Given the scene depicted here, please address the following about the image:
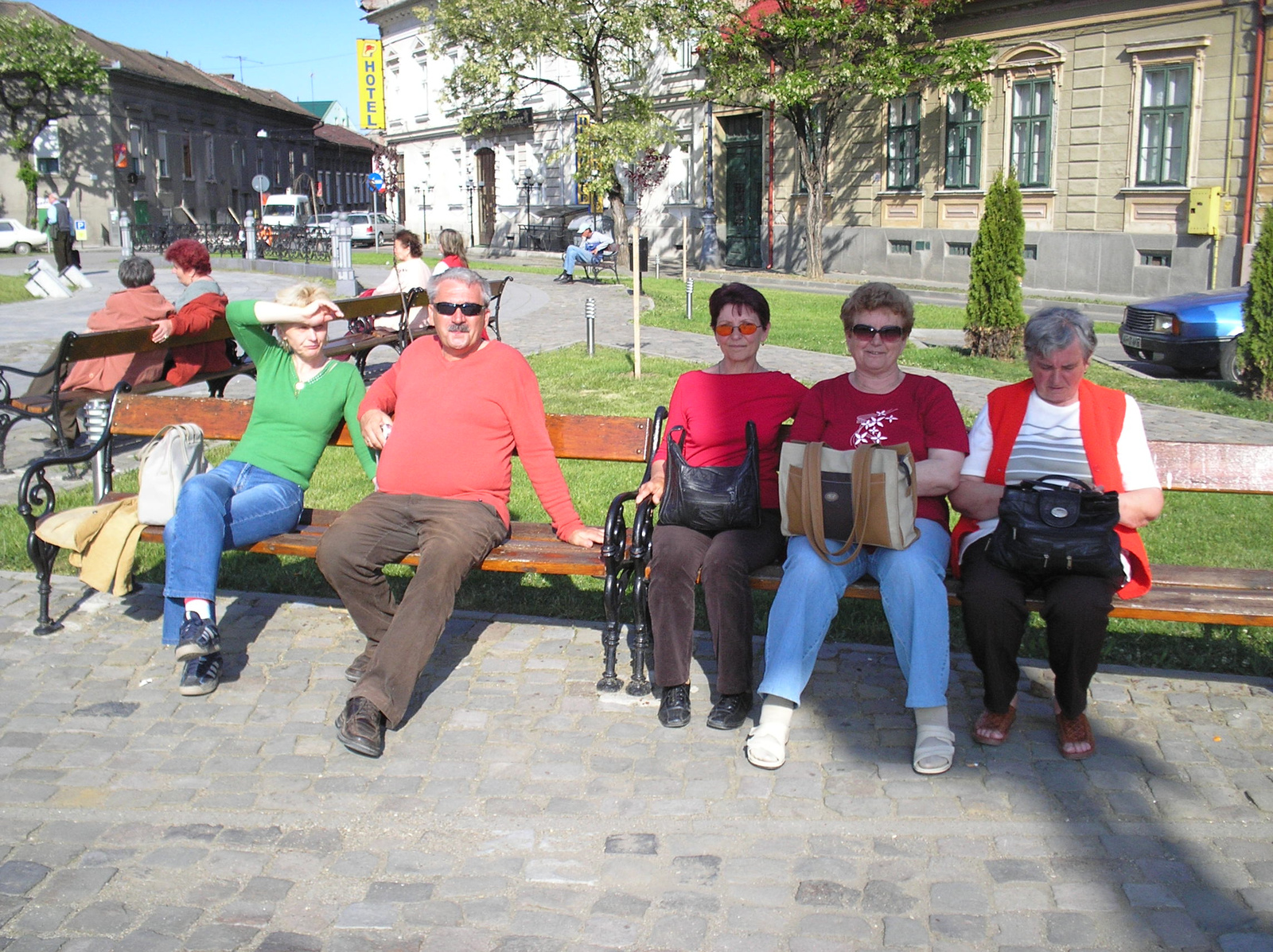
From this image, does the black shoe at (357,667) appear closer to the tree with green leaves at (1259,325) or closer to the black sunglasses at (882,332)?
the black sunglasses at (882,332)

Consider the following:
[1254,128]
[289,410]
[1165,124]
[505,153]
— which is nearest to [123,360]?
[289,410]

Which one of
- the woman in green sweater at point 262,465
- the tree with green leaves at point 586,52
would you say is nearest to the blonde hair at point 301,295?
the woman in green sweater at point 262,465

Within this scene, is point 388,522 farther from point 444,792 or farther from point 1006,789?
point 1006,789

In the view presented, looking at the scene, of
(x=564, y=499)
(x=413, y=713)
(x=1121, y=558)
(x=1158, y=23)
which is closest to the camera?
(x=1121, y=558)

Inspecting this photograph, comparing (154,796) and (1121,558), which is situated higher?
A: (1121,558)

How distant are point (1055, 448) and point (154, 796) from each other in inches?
128

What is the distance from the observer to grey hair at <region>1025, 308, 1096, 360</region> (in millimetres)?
4059

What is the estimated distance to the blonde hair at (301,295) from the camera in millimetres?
4844

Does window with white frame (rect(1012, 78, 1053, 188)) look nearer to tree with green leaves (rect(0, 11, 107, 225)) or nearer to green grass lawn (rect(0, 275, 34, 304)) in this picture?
green grass lawn (rect(0, 275, 34, 304))

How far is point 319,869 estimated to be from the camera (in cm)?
333

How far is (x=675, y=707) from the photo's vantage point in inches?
165

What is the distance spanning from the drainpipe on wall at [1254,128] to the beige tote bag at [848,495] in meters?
18.9

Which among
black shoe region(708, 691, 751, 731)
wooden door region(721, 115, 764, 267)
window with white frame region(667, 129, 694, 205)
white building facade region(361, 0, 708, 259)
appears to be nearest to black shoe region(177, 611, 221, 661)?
black shoe region(708, 691, 751, 731)

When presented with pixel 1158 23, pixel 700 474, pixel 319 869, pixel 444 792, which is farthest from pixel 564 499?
pixel 1158 23
